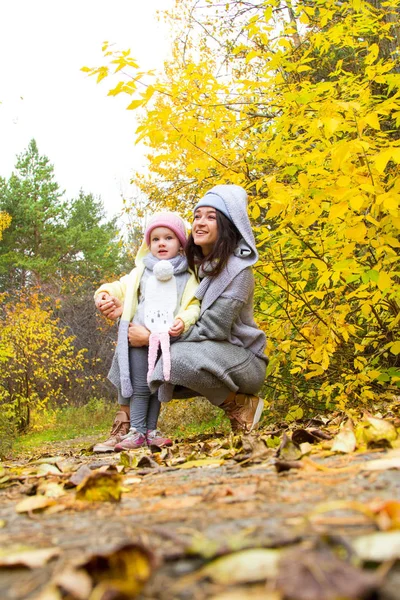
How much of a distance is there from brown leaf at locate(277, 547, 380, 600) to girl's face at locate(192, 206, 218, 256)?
316cm

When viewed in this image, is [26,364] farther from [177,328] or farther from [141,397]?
[177,328]

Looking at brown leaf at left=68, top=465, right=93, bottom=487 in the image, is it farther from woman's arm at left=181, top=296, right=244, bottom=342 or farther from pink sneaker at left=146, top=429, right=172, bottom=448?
woman's arm at left=181, top=296, right=244, bottom=342

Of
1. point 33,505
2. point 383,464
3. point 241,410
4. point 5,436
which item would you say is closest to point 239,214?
point 241,410

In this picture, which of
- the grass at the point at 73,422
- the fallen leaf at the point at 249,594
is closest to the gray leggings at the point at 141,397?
the fallen leaf at the point at 249,594

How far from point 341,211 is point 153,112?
1.27 meters

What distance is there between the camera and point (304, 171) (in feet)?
13.1

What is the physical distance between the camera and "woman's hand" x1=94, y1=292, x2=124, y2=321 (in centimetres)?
386

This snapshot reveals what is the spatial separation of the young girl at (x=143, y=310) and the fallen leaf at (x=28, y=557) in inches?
103

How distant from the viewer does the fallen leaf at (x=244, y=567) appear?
0.66m

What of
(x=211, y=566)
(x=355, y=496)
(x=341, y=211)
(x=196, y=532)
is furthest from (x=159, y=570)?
(x=341, y=211)

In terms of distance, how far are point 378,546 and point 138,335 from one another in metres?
3.03

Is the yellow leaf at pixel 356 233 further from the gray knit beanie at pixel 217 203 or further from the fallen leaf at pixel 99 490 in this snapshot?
the fallen leaf at pixel 99 490

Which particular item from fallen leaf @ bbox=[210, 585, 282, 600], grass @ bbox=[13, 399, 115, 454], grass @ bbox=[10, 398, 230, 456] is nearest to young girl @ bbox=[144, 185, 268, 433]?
fallen leaf @ bbox=[210, 585, 282, 600]

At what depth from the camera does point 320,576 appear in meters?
0.60
